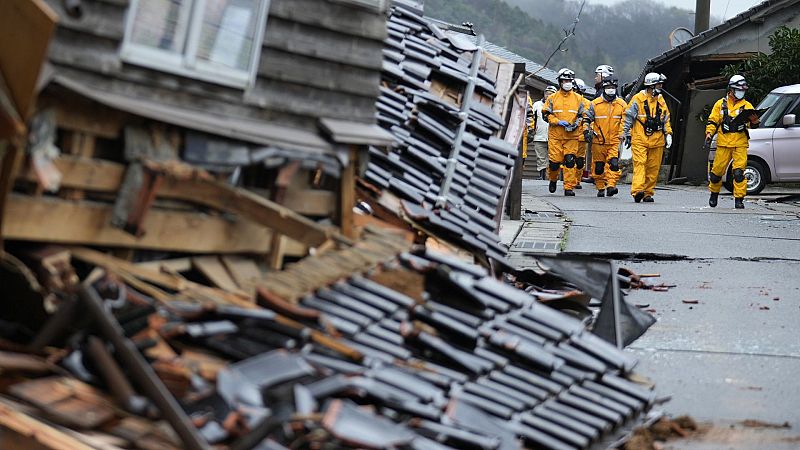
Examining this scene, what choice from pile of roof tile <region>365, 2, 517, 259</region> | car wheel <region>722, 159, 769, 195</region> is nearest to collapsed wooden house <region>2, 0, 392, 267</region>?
pile of roof tile <region>365, 2, 517, 259</region>

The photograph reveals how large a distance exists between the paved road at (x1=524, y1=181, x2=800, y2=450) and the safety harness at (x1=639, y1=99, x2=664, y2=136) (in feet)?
8.86

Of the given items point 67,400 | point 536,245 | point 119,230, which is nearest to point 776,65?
point 536,245

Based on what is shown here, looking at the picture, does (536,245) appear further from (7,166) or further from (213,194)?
(7,166)

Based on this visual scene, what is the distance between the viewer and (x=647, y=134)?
72.8ft

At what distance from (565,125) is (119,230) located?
57.7ft

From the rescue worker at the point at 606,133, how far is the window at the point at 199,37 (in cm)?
1712

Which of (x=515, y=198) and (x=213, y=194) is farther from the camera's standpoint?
(x=515, y=198)

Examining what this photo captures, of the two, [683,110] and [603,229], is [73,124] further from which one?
[683,110]

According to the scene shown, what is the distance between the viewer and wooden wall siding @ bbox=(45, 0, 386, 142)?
248 inches

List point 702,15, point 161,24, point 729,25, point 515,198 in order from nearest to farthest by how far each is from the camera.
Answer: point 161,24 → point 515,198 → point 729,25 → point 702,15

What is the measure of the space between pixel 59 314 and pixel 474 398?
2.02 meters

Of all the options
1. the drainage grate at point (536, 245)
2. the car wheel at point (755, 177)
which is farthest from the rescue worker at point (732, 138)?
the drainage grate at point (536, 245)

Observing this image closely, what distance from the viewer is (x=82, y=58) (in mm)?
6289

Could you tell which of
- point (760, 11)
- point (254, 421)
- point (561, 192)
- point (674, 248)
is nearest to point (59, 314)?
point (254, 421)
